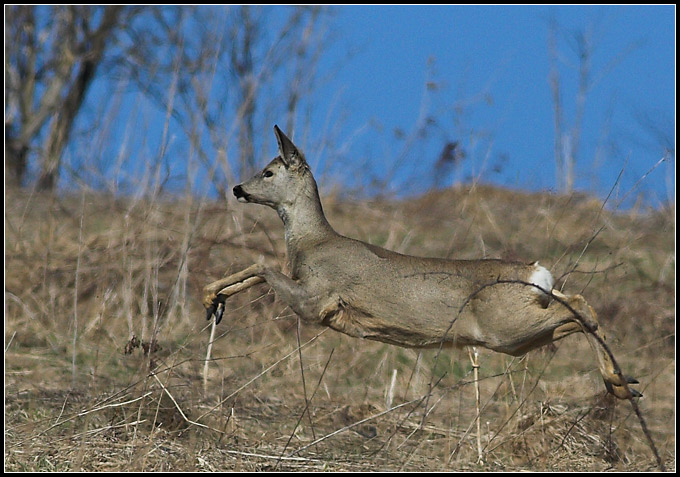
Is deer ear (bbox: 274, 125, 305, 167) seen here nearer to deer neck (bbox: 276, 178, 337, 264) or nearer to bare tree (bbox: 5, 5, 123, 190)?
deer neck (bbox: 276, 178, 337, 264)

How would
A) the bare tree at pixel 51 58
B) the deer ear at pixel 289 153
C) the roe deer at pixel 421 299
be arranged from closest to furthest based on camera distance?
the roe deer at pixel 421 299 → the deer ear at pixel 289 153 → the bare tree at pixel 51 58

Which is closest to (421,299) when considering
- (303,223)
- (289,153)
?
(303,223)

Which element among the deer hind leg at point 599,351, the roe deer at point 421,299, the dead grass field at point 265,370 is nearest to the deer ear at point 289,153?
the roe deer at point 421,299

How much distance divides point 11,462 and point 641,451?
12.9 feet

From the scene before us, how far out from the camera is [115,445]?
4863mm

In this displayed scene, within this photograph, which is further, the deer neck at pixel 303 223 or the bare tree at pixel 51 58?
the bare tree at pixel 51 58

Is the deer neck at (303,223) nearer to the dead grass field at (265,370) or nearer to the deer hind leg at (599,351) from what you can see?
the dead grass field at (265,370)

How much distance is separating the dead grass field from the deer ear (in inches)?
20.2

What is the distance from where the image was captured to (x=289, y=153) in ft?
15.2

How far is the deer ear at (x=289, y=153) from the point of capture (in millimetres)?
4566

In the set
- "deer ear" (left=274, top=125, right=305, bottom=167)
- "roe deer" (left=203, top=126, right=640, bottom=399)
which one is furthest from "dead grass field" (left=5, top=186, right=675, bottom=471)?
"deer ear" (left=274, top=125, right=305, bottom=167)

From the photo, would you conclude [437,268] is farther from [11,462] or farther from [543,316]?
[11,462]

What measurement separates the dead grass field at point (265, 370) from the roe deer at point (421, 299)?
29cm

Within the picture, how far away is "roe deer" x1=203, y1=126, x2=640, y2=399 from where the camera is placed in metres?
4.33
